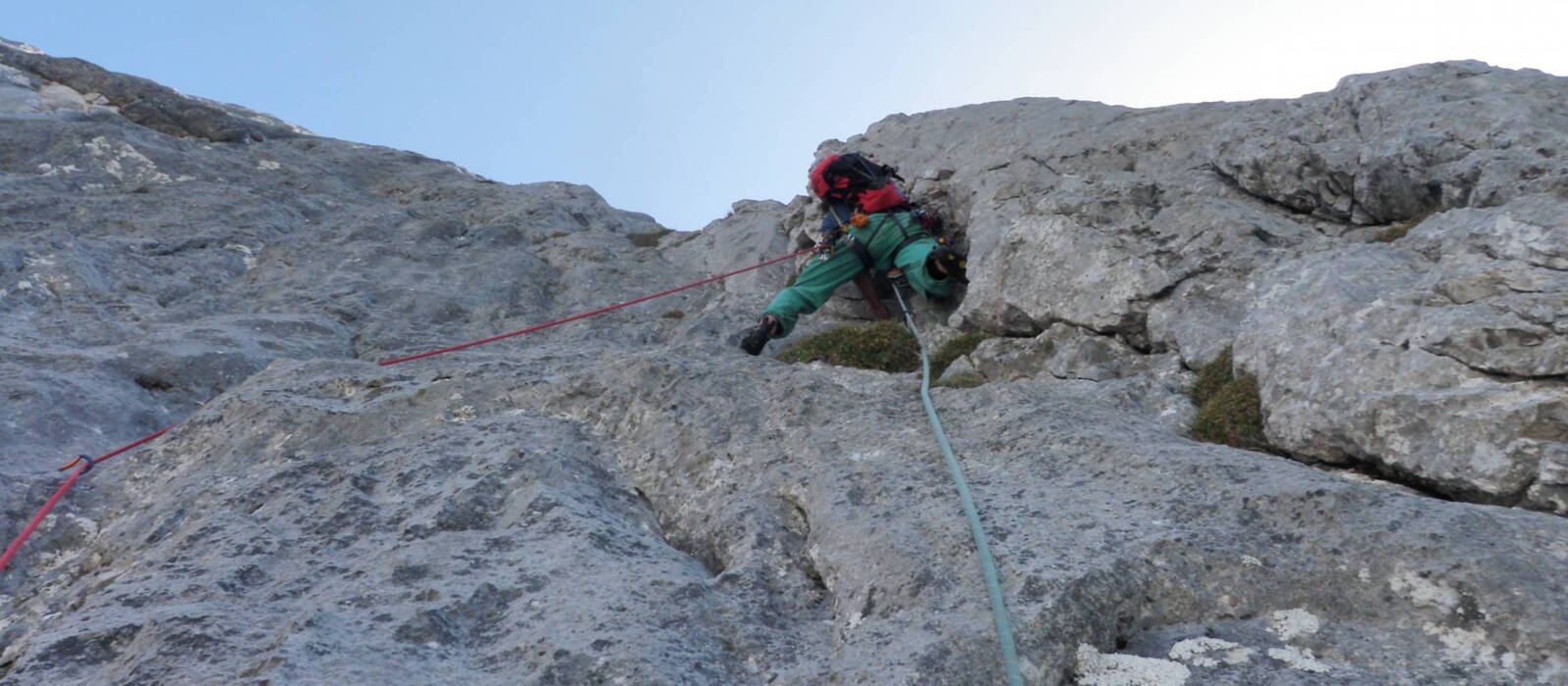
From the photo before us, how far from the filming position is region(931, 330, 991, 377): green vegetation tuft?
453 inches

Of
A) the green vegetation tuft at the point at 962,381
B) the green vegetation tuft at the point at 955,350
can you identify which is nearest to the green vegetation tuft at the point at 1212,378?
the green vegetation tuft at the point at 962,381

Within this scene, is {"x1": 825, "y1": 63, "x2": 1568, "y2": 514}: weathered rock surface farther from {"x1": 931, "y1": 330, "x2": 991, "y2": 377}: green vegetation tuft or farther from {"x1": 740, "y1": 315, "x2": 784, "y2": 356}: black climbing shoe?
{"x1": 740, "y1": 315, "x2": 784, "y2": 356}: black climbing shoe

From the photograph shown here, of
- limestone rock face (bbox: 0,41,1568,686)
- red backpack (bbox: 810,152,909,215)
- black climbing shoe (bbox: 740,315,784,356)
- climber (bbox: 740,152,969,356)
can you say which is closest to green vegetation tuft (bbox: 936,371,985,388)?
limestone rock face (bbox: 0,41,1568,686)

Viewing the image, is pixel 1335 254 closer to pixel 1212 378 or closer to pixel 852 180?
pixel 1212 378

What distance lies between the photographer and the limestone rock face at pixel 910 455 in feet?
16.1

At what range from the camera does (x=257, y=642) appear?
5.00 meters

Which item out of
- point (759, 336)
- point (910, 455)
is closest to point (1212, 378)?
point (910, 455)

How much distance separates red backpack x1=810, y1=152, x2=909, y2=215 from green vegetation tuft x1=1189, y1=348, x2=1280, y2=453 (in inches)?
274

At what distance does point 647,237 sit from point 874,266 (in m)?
7.77

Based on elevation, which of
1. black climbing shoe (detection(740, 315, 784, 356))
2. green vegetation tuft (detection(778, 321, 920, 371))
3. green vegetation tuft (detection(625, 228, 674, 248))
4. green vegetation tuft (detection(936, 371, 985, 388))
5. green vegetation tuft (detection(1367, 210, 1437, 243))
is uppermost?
green vegetation tuft (detection(625, 228, 674, 248))

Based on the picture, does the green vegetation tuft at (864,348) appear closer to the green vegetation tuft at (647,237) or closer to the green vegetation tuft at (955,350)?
the green vegetation tuft at (955,350)

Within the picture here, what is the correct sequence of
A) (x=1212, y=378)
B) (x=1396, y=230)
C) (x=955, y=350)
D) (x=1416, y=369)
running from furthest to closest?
1. (x=955, y=350)
2. (x=1396, y=230)
3. (x=1212, y=378)
4. (x=1416, y=369)

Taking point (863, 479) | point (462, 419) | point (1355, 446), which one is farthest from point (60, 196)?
point (1355, 446)

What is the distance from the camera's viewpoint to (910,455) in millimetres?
7176
